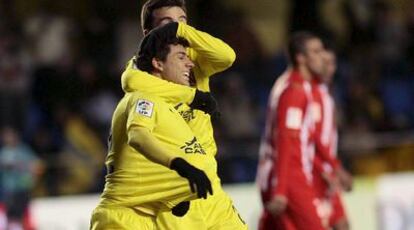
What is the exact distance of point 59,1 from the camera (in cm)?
1566

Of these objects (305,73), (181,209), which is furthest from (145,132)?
(305,73)

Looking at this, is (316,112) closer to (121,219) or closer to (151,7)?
(151,7)

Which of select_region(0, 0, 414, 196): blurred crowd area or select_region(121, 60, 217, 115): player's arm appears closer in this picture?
select_region(121, 60, 217, 115): player's arm

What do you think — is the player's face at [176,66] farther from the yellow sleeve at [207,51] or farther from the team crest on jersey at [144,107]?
the team crest on jersey at [144,107]

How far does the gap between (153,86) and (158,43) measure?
21cm

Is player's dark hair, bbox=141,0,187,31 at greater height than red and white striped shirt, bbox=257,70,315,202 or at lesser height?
greater

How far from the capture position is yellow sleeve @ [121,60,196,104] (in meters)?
6.82

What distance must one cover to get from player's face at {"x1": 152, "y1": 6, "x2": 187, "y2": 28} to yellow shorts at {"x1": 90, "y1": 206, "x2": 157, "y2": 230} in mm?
1122

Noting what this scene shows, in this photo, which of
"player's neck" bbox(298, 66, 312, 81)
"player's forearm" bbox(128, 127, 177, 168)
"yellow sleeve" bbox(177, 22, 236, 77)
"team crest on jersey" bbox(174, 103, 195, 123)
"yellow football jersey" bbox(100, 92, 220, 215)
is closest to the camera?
"player's forearm" bbox(128, 127, 177, 168)

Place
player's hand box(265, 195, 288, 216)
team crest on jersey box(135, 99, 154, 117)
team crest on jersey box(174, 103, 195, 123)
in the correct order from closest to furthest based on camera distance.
→ team crest on jersey box(135, 99, 154, 117) → team crest on jersey box(174, 103, 195, 123) → player's hand box(265, 195, 288, 216)

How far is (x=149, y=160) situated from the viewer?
6688 mm

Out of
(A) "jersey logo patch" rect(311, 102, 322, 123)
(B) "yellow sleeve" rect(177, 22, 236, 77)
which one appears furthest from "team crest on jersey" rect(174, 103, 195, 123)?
(A) "jersey logo patch" rect(311, 102, 322, 123)

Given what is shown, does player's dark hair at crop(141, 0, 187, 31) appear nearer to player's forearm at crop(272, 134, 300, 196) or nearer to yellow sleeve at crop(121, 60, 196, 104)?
yellow sleeve at crop(121, 60, 196, 104)

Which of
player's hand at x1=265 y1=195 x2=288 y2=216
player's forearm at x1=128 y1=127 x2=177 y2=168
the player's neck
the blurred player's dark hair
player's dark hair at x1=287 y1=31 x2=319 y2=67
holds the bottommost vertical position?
player's hand at x1=265 y1=195 x2=288 y2=216
